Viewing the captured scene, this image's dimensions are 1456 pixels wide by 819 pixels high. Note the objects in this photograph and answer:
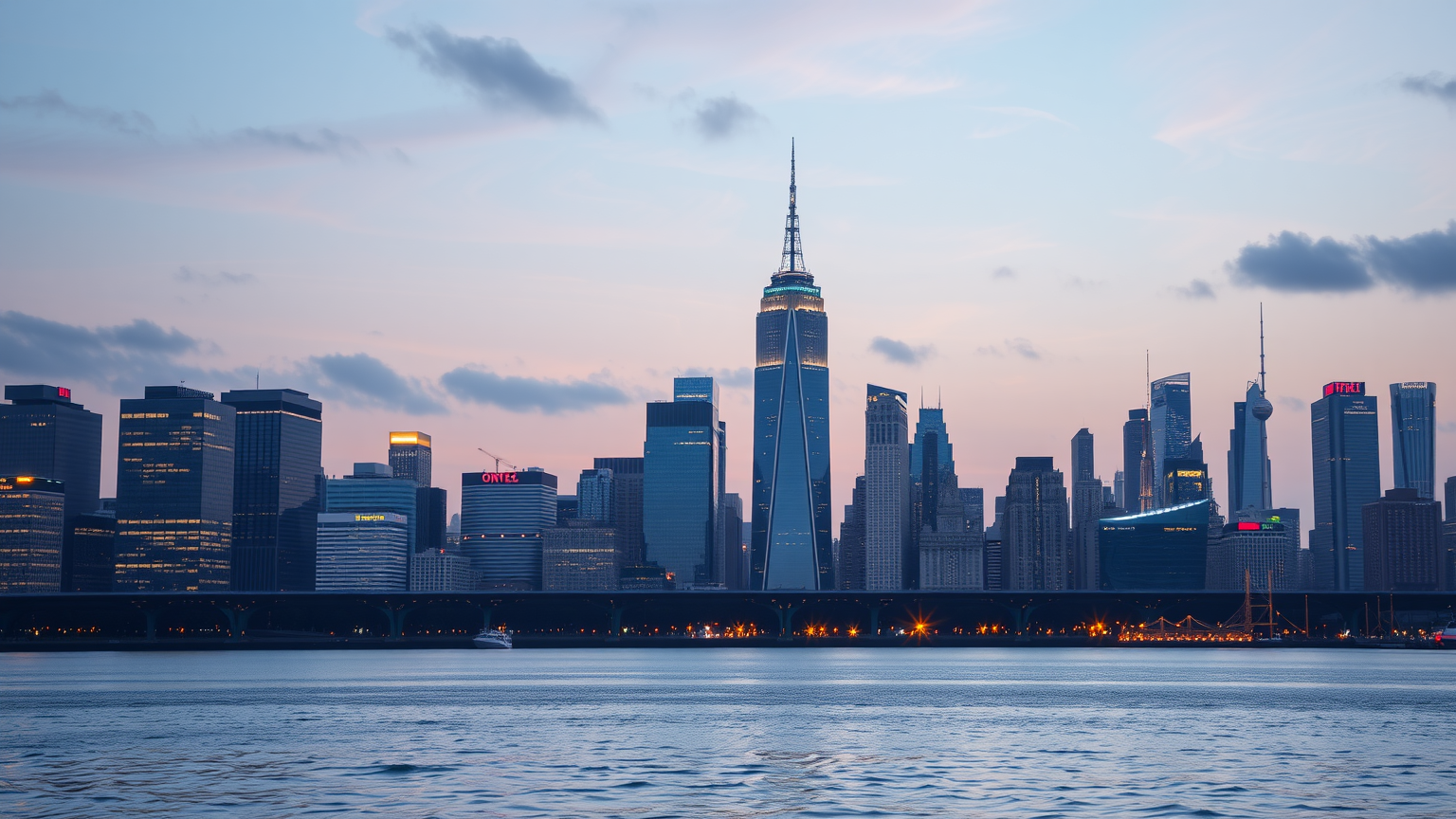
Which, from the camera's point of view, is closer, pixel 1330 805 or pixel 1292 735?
pixel 1330 805

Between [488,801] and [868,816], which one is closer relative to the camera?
[868,816]

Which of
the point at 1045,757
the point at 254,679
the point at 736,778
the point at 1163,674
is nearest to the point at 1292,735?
the point at 1045,757

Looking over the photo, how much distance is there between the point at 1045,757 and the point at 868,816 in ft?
68.8

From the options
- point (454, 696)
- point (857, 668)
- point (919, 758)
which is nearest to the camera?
point (919, 758)

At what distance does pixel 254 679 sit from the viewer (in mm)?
152750

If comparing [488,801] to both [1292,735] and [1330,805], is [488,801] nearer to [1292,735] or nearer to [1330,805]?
[1330,805]

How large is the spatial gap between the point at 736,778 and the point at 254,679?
106282mm

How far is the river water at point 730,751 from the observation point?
51906mm

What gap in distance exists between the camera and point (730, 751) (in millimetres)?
70500

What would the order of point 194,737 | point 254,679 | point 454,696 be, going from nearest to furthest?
1. point 194,737
2. point 454,696
3. point 254,679

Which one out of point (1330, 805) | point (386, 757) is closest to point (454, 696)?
point (386, 757)

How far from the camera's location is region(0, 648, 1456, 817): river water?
51.9m

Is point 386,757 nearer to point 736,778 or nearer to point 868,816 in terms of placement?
point 736,778

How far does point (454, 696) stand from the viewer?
4697 inches
